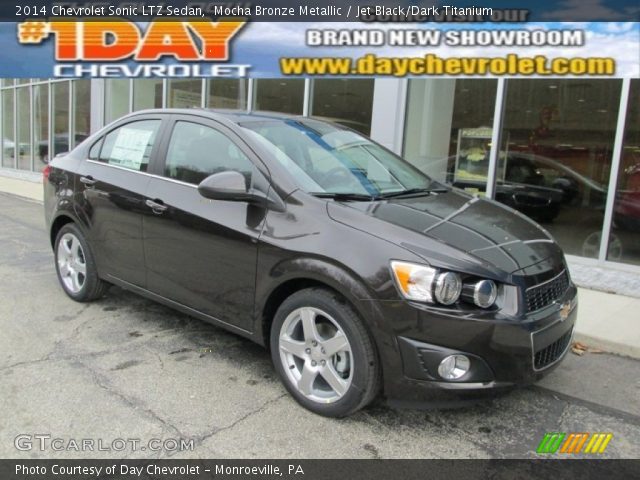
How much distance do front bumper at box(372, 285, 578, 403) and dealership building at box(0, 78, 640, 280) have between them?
3867 mm

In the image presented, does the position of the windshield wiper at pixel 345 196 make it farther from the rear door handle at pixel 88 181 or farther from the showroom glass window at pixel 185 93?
the showroom glass window at pixel 185 93

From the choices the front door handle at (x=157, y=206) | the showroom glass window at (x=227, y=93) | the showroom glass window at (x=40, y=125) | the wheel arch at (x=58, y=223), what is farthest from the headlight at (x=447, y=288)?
the showroom glass window at (x=40, y=125)

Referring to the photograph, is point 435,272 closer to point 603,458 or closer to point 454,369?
point 454,369

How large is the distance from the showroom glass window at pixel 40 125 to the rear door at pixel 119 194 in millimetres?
13495

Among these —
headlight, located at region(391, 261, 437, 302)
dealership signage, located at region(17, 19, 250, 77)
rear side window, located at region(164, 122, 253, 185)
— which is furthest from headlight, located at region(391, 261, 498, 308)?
dealership signage, located at region(17, 19, 250, 77)

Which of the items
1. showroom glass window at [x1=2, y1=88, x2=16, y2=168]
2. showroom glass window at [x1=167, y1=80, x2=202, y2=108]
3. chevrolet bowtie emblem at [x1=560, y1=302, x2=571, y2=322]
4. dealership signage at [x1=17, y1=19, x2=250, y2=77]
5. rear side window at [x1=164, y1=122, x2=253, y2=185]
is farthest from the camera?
showroom glass window at [x1=2, y1=88, x2=16, y2=168]

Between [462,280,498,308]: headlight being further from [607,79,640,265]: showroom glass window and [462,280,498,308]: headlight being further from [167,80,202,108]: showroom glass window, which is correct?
[167,80,202,108]: showroom glass window

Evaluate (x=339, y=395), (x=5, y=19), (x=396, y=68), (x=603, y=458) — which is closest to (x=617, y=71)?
(x=396, y=68)

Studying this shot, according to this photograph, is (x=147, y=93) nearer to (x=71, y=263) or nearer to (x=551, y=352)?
(x=71, y=263)

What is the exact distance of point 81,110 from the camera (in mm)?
14852

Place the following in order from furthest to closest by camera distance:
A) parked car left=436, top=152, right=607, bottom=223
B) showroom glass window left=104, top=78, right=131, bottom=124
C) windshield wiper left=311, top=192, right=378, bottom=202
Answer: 1. showroom glass window left=104, top=78, right=131, bottom=124
2. parked car left=436, top=152, right=607, bottom=223
3. windshield wiper left=311, top=192, right=378, bottom=202

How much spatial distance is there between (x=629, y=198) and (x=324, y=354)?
488cm

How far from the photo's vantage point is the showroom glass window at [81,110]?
47.3ft

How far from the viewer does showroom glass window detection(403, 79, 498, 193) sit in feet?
24.4
